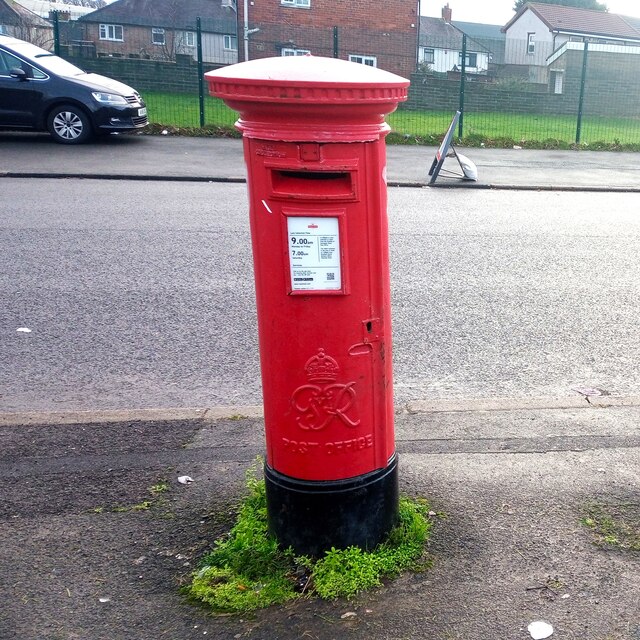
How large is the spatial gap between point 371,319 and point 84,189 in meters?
9.57

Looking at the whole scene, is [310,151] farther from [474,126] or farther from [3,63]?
[474,126]

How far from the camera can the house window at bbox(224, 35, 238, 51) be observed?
33.6 metres

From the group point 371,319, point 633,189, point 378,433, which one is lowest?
point 633,189

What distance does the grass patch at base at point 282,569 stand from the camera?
2980 millimetres

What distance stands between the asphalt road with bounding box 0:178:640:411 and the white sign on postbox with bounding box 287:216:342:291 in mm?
2320

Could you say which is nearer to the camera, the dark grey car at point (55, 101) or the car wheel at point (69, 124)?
the dark grey car at point (55, 101)

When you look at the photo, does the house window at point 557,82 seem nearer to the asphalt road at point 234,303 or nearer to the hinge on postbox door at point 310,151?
the asphalt road at point 234,303

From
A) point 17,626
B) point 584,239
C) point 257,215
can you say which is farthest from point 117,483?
point 584,239

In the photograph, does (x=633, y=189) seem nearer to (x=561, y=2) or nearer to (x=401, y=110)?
(x=401, y=110)

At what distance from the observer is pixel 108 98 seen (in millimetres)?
15391

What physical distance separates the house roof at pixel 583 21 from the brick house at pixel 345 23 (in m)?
18.5

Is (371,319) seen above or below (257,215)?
below

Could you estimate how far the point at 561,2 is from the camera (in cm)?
6619

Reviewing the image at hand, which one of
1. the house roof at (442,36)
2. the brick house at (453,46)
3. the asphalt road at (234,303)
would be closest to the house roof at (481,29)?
the brick house at (453,46)
